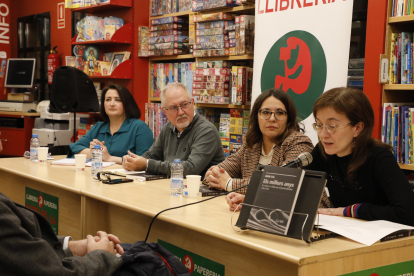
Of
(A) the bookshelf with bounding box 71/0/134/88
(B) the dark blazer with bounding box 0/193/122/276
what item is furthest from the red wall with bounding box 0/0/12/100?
(B) the dark blazer with bounding box 0/193/122/276

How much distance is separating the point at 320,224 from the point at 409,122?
144 cm

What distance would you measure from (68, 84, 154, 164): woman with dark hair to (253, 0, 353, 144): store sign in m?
1.00

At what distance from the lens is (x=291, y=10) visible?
326cm

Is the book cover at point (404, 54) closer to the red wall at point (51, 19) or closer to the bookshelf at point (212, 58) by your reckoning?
the bookshelf at point (212, 58)

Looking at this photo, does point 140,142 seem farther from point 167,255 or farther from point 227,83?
point 167,255

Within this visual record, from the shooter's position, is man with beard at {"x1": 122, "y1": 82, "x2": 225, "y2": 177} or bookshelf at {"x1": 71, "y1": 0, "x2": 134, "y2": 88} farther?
bookshelf at {"x1": 71, "y1": 0, "x2": 134, "y2": 88}

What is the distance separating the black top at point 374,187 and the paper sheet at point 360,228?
5 centimetres

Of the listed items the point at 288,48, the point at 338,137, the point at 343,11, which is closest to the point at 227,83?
the point at 288,48

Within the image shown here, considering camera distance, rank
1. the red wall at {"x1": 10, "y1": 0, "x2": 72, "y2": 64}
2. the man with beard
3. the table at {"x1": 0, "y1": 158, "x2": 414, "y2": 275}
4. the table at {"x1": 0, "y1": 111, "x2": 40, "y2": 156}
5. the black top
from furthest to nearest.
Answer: the red wall at {"x1": 10, "y1": 0, "x2": 72, "y2": 64}
the table at {"x1": 0, "y1": 111, "x2": 40, "y2": 156}
the man with beard
the black top
the table at {"x1": 0, "y1": 158, "x2": 414, "y2": 275}

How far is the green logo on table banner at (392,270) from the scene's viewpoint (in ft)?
4.81

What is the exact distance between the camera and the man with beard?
286cm

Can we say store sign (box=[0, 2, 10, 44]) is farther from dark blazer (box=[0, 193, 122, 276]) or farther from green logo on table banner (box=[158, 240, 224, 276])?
dark blazer (box=[0, 193, 122, 276])

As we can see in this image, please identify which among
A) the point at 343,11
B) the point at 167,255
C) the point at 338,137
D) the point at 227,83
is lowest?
the point at 167,255

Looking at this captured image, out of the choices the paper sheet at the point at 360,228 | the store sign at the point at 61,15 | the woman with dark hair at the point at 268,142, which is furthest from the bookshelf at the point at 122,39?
the paper sheet at the point at 360,228
